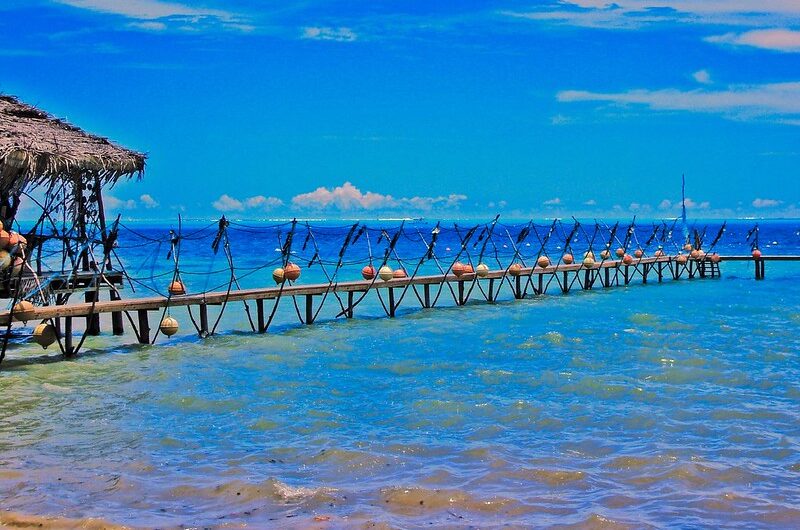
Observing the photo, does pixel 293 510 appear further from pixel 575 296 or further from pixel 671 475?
pixel 575 296

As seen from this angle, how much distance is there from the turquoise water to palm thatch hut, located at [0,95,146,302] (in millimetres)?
2879

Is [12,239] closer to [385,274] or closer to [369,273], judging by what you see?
[369,273]

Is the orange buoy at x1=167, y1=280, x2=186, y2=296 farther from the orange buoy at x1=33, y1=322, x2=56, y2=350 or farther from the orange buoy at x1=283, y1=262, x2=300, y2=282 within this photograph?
the orange buoy at x1=33, y1=322, x2=56, y2=350

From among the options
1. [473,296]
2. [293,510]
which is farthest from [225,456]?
[473,296]

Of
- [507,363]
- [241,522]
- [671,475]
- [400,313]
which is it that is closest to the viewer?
[241,522]

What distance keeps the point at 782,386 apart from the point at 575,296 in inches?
617

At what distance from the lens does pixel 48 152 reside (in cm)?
1483

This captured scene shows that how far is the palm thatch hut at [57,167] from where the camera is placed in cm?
1469

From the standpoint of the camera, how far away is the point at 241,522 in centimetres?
675

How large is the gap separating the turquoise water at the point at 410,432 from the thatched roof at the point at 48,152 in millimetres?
3225

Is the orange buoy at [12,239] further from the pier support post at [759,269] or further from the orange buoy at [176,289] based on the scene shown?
the pier support post at [759,269]

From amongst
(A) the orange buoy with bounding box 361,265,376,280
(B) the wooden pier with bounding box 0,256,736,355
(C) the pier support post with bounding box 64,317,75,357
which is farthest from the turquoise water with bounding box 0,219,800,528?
(A) the orange buoy with bounding box 361,265,376,280

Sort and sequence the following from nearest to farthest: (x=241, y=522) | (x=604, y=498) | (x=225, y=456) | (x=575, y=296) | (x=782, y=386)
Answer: (x=241, y=522) → (x=604, y=498) → (x=225, y=456) → (x=782, y=386) → (x=575, y=296)

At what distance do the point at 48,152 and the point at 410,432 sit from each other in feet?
28.9
